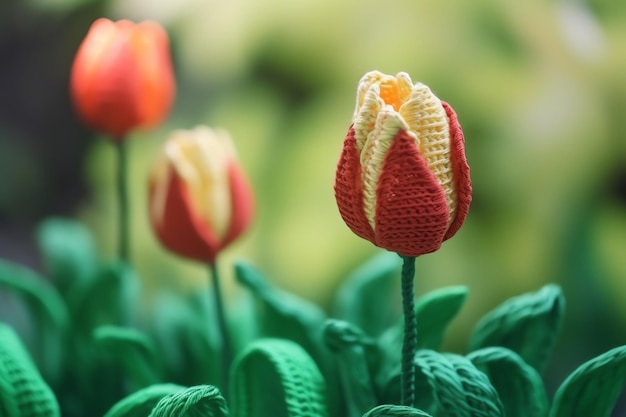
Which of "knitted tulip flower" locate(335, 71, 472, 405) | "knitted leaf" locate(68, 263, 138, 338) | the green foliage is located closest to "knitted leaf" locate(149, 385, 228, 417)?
the green foliage

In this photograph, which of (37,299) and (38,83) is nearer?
(37,299)

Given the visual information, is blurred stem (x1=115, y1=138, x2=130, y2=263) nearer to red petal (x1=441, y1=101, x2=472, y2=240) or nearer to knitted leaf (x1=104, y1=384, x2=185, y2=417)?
knitted leaf (x1=104, y1=384, x2=185, y2=417)

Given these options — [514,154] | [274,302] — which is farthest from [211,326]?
[514,154]

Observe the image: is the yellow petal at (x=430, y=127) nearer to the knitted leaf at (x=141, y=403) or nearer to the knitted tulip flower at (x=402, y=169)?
the knitted tulip flower at (x=402, y=169)

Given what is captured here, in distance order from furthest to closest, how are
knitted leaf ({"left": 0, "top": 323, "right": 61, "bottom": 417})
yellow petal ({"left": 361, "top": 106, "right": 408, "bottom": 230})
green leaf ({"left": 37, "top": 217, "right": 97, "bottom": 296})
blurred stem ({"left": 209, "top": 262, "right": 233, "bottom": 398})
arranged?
green leaf ({"left": 37, "top": 217, "right": 97, "bottom": 296}) < blurred stem ({"left": 209, "top": 262, "right": 233, "bottom": 398}) < knitted leaf ({"left": 0, "top": 323, "right": 61, "bottom": 417}) < yellow petal ({"left": 361, "top": 106, "right": 408, "bottom": 230})

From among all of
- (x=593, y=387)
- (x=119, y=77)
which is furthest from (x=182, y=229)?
(x=593, y=387)

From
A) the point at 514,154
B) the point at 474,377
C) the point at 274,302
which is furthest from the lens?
the point at 514,154

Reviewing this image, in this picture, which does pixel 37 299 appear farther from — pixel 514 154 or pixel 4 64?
pixel 514 154
